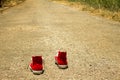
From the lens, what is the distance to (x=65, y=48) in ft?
27.2

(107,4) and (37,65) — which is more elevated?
(37,65)

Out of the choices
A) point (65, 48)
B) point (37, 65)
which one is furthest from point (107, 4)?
point (37, 65)

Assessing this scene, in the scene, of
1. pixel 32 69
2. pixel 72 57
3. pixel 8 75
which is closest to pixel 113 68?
pixel 72 57

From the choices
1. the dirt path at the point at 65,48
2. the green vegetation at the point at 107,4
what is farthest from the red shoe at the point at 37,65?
Result: the green vegetation at the point at 107,4

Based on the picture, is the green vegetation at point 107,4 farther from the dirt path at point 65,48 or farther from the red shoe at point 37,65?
the red shoe at point 37,65

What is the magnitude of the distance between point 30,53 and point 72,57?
4.03 feet

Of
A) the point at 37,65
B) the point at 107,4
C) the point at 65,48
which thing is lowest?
the point at 107,4

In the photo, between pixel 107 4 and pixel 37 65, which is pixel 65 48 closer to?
pixel 37 65

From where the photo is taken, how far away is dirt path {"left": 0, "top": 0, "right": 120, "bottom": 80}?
19.4 ft

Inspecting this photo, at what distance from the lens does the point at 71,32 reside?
1094 centimetres

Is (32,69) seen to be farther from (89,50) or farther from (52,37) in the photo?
(52,37)

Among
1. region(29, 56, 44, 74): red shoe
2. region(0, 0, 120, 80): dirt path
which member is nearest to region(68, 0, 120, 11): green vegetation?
region(0, 0, 120, 80): dirt path

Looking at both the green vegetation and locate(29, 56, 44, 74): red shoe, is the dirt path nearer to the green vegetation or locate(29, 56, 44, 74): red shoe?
locate(29, 56, 44, 74): red shoe

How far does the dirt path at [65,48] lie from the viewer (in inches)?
232
